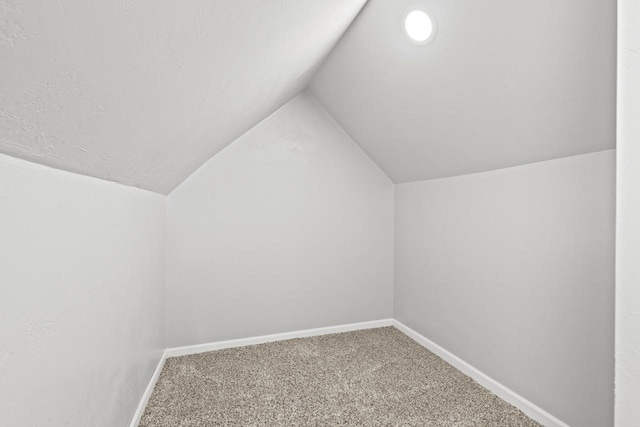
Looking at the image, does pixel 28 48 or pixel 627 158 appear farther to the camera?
pixel 627 158

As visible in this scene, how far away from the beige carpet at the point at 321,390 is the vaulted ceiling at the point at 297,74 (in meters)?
1.26

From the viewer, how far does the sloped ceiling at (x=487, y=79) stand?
118cm

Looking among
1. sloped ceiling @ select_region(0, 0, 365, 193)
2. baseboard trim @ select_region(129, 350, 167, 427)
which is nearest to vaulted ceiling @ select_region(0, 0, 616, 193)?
sloped ceiling @ select_region(0, 0, 365, 193)

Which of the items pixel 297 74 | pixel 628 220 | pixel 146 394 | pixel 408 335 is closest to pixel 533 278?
pixel 628 220

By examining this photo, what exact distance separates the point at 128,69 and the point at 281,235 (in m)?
2.11

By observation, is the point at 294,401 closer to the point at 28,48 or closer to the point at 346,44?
the point at 28,48

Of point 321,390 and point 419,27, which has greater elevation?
point 419,27

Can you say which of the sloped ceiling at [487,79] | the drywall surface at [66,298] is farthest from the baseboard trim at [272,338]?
the sloped ceiling at [487,79]

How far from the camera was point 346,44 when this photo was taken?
1.93m

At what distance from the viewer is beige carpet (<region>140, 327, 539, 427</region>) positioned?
1.71m

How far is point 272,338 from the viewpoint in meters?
2.66

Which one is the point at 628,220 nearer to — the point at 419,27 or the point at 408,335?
the point at 419,27

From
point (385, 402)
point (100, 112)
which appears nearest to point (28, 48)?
point (100, 112)

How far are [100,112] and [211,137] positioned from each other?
1115mm
